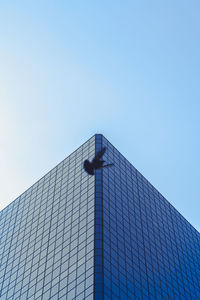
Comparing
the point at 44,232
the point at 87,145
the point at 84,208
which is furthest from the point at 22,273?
the point at 87,145

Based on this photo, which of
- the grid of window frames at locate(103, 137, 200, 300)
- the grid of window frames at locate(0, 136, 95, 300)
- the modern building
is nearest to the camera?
the modern building

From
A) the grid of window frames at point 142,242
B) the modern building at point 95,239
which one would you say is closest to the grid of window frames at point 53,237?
the modern building at point 95,239

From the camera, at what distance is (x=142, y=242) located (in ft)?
207

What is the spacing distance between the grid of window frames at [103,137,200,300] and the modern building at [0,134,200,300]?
152 millimetres

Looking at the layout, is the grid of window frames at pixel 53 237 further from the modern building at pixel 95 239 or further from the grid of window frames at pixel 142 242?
the grid of window frames at pixel 142 242

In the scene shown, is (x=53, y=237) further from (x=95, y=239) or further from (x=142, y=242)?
(x=142, y=242)

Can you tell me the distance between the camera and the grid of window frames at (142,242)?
Result: 53.5m

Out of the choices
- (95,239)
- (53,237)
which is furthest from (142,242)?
(95,239)

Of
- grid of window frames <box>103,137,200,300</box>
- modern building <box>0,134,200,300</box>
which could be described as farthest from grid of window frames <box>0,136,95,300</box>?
grid of window frames <box>103,137,200,300</box>

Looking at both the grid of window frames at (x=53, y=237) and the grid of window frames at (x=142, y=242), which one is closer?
the grid of window frames at (x=53, y=237)

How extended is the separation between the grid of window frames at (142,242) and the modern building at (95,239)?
0.15m

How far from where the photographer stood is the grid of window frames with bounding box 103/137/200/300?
53500 millimetres

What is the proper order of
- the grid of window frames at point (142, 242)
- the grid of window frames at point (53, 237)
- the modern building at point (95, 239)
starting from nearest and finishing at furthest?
the modern building at point (95, 239)
the grid of window frames at point (53, 237)
the grid of window frames at point (142, 242)

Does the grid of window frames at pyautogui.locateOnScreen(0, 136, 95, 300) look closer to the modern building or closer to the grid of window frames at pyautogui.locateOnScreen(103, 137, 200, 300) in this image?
the modern building
